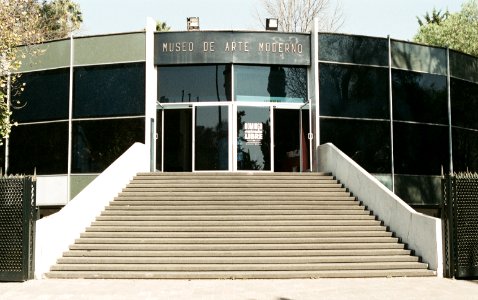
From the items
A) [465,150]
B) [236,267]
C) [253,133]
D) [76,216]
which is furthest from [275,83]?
[236,267]

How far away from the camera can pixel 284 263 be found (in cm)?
1020

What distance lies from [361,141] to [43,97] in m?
11.2

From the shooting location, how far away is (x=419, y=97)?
1898cm

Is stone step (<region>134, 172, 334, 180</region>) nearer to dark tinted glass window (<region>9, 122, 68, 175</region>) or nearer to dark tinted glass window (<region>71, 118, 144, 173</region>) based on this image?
dark tinted glass window (<region>71, 118, 144, 173</region>)

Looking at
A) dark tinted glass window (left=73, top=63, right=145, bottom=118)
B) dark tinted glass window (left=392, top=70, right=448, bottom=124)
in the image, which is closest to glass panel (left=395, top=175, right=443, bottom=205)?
dark tinted glass window (left=392, top=70, right=448, bottom=124)

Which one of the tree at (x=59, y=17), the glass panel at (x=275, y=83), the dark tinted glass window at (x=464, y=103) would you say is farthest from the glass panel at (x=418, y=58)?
the tree at (x=59, y=17)

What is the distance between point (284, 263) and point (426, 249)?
2.81 meters

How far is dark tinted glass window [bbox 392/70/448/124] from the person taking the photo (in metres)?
18.7

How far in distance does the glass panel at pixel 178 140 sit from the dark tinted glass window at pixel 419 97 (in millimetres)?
7297

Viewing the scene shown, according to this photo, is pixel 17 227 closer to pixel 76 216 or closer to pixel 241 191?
pixel 76 216

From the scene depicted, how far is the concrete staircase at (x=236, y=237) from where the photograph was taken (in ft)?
32.8

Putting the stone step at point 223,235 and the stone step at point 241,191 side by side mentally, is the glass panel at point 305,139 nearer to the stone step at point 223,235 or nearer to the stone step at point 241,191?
the stone step at point 241,191

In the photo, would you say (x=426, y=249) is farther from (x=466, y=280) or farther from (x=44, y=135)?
A: (x=44, y=135)

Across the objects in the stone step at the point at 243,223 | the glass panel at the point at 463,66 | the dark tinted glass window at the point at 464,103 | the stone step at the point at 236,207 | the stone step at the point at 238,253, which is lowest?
the stone step at the point at 238,253
